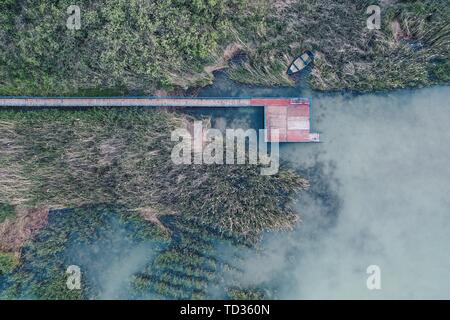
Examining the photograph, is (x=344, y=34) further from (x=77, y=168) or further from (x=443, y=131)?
(x=77, y=168)

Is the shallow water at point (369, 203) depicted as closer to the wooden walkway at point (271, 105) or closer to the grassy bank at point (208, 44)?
the wooden walkway at point (271, 105)

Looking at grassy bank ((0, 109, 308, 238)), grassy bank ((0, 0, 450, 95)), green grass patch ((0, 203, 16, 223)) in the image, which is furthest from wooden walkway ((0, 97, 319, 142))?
green grass patch ((0, 203, 16, 223))

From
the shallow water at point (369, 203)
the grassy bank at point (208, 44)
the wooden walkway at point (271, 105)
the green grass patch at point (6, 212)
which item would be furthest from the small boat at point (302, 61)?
the green grass patch at point (6, 212)

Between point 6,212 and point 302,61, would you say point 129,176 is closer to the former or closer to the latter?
point 6,212

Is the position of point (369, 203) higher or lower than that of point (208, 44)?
lower

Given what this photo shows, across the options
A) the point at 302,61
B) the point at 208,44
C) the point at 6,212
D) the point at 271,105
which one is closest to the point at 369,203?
the point at 271,105
